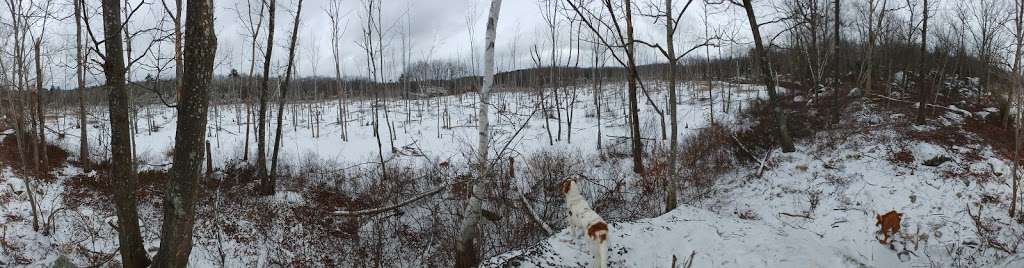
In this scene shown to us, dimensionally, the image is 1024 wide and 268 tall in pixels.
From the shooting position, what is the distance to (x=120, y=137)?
4.30 metres

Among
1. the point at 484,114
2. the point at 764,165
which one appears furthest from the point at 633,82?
the point at 484,114

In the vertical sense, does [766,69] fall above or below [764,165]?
above

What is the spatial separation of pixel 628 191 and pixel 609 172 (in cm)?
125

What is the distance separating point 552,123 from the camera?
2006 centimetres

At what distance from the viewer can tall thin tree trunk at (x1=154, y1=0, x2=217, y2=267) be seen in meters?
2.71

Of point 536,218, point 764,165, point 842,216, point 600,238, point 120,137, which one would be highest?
point 120,137

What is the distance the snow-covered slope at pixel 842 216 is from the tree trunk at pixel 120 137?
3659 millimetres

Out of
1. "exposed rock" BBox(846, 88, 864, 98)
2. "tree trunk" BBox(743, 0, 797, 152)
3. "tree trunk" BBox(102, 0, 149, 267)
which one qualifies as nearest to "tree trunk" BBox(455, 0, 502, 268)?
"tree trunk" BBox(102, 0, 149, 267)

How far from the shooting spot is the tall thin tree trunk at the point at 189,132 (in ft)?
8.90

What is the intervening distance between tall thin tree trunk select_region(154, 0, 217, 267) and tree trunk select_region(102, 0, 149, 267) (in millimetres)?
1793

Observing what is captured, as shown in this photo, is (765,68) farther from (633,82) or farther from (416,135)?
(416,135)

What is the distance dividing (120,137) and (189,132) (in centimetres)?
226

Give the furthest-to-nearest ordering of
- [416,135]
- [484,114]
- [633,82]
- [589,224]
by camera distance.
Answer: [416,135] → [633,82] → [484,114] → [589,224]

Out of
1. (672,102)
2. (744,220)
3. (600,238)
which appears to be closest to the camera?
(600,238)
